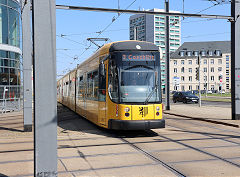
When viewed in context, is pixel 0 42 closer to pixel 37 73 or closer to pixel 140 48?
pixel 140 48

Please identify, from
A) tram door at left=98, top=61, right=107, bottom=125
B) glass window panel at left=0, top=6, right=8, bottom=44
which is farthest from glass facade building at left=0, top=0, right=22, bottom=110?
tram door at left=98, top=61, right=107, bottom=125

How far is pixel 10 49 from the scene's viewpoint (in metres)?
27.3

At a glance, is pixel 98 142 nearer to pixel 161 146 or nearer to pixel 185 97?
pixel 161 146

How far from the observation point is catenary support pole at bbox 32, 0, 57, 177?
4.22 m

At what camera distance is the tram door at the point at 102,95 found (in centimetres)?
1071

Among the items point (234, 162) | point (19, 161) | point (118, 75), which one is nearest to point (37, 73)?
point (19, 161)

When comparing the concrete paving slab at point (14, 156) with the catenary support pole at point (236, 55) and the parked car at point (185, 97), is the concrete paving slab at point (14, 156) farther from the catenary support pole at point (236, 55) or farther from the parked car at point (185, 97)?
the parked car at point (185, 97)

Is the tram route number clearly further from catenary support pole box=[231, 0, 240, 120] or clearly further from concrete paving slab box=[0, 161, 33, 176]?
catenary support pole box=[231, 0, 240, 120]

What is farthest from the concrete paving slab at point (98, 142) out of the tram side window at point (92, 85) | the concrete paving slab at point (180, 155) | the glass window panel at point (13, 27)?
the glass window panel at point (13, 27)

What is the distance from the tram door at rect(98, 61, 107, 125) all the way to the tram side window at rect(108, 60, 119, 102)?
0.37 m

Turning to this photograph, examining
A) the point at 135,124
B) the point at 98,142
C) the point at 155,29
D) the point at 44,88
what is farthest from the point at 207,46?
the point at 44,88

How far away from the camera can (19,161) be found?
7.09 m

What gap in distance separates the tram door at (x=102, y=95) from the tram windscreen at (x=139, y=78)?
0.84 metres

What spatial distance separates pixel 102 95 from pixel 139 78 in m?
1.65
